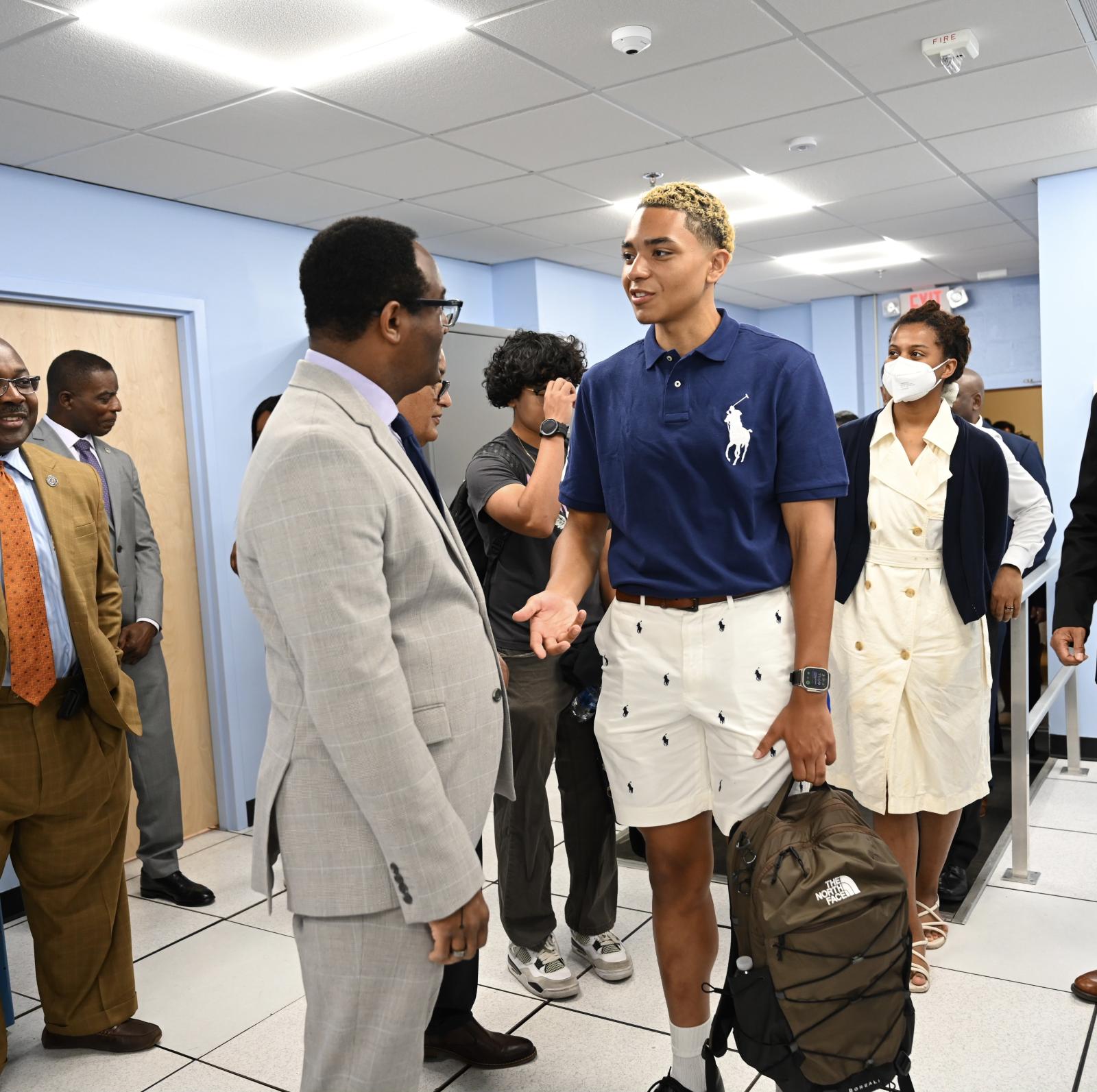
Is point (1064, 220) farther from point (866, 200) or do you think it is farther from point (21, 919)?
point (21, 919)

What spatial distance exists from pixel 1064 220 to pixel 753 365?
12.4 ft

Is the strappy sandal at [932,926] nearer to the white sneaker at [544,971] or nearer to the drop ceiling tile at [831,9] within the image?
the white sneaker at [544,971]

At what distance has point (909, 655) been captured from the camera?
2574 millimetres

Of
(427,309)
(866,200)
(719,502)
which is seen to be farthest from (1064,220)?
(427,309)

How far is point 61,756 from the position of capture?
2383 millimetres

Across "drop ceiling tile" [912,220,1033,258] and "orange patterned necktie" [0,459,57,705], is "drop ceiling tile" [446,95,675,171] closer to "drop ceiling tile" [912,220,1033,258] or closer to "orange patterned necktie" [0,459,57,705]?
"orange patterned necktie" [0,459,57,705]

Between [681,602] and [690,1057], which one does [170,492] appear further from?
[690,1057]

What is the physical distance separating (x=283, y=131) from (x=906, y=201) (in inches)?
125

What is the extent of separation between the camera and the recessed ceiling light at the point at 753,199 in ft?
15.3

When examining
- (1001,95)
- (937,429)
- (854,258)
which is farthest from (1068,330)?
(937,429)

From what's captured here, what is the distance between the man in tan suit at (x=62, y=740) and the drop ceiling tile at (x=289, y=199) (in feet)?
6.56

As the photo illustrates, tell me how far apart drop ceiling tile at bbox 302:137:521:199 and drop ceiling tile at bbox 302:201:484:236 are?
0.22 m

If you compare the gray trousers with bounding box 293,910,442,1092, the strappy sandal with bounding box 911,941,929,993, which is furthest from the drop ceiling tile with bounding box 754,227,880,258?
the gray trousers with bounding box 293,910,442,1092

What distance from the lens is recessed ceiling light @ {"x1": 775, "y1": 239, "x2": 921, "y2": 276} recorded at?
6.41m
